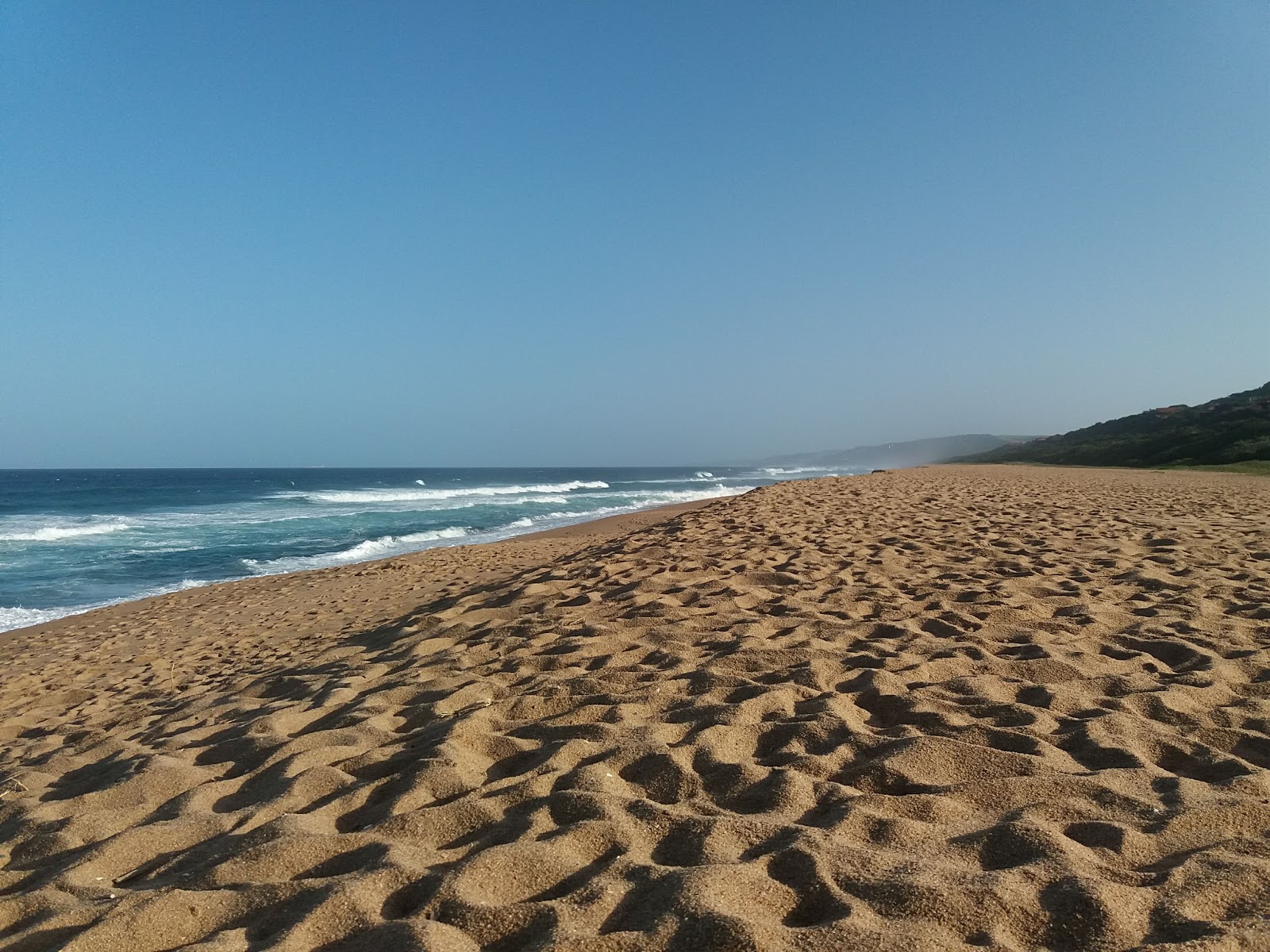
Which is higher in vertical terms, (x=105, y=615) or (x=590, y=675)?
(x=590, y=675)

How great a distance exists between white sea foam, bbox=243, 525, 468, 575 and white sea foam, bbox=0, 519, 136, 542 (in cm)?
1123

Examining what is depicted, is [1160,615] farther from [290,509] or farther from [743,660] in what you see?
[290,509]

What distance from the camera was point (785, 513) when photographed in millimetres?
10602

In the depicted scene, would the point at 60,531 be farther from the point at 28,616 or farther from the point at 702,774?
the point at 702,774

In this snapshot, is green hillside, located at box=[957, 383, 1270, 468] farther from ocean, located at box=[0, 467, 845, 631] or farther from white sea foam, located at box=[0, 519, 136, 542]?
white sea foam, located at box=[0, 519, 136, 542]

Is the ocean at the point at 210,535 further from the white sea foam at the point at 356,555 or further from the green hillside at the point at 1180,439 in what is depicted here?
the green hillside at the point at 1180,439

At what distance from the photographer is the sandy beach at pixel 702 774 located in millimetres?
2008

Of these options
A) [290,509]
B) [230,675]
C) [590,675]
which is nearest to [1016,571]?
[590,675]

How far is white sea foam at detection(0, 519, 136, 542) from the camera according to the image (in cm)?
2419

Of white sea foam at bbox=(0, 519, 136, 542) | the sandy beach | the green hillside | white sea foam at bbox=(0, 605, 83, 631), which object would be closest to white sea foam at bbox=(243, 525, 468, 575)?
white sea foam at bbox=(0, 605, 83, 631)

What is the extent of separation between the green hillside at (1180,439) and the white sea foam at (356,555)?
2706 cm

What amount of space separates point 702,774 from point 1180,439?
4025cm

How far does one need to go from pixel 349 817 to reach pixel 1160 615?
470 cm

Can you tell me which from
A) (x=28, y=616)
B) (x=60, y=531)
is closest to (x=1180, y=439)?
(x=28, y=616)
